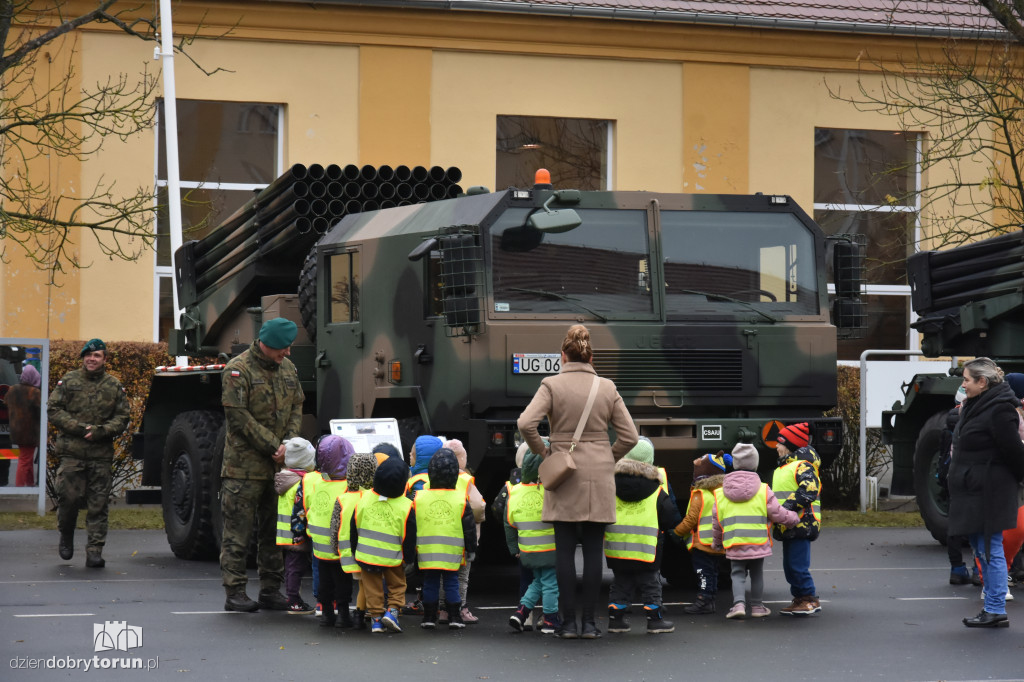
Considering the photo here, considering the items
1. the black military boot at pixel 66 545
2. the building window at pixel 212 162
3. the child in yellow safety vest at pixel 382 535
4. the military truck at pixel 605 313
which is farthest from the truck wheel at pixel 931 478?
the building window at pixel 212 162

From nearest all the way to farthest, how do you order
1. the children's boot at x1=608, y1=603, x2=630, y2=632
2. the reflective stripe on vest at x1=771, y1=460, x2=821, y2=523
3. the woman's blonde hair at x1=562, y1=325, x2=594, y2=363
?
the woman's blonde hair at x1=562, y1=325, x2=594, y2=363 < the children's boot at x1=608, y1=603, x2=630, y2=632 < the reflective stripe on vest at x1=771, y1=460, x2=821, y2=523

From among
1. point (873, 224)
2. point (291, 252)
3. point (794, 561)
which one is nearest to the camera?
point (794, 561)

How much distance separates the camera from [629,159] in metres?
20.2

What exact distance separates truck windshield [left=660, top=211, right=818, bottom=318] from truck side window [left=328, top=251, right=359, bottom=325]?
2360 millimetres

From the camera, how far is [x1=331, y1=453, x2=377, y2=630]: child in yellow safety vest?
9133 mm

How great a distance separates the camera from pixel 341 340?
11.8m

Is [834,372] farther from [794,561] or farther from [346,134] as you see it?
[346,134]

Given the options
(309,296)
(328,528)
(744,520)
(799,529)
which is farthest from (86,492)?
(799,529)

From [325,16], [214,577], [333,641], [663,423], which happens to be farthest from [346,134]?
[333,641]

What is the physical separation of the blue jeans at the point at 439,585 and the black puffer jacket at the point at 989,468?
3.06 meters

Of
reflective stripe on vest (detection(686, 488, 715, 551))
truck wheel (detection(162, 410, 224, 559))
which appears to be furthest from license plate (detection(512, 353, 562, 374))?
truck wheel (detection(162, 410, 224, 559))

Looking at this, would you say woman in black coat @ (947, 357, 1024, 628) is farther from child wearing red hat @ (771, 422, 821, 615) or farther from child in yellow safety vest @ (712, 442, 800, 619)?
child in yellow safety vest @ (712, 442, 800, 619)

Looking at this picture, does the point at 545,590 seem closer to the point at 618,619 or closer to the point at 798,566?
the point at 618,619

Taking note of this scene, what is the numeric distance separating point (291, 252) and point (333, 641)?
4834mm
